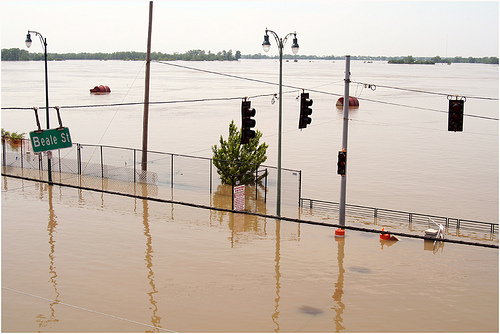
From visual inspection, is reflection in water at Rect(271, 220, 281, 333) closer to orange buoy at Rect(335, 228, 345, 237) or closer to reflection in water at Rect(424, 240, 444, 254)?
orange buoy at Rect(335, 228, 345, 237)

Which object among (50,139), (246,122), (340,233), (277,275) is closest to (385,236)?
(340,233)

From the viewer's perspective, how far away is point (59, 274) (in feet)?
60.6

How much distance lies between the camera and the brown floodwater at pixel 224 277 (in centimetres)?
1532

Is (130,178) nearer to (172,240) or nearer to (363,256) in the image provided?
(172,240)

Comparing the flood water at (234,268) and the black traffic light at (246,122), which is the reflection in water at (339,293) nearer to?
the flood water at (234,268)

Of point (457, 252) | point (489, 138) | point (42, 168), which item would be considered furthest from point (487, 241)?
point (489, 138)

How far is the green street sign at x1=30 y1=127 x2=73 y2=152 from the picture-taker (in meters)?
20.9

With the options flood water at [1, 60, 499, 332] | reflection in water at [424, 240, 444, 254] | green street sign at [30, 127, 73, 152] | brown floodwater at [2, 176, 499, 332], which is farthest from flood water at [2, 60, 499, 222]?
green street sign at [30, 127, 73, 152]

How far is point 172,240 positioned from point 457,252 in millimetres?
10670

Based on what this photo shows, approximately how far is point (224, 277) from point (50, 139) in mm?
8084

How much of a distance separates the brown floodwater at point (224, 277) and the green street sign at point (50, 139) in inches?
142

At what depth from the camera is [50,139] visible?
2117 centimetres

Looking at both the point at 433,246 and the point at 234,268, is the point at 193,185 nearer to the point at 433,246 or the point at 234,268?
the point at 234,268

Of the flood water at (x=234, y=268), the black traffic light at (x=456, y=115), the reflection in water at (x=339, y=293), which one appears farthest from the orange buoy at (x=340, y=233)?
the black traffic light at (x=456, y=115)
